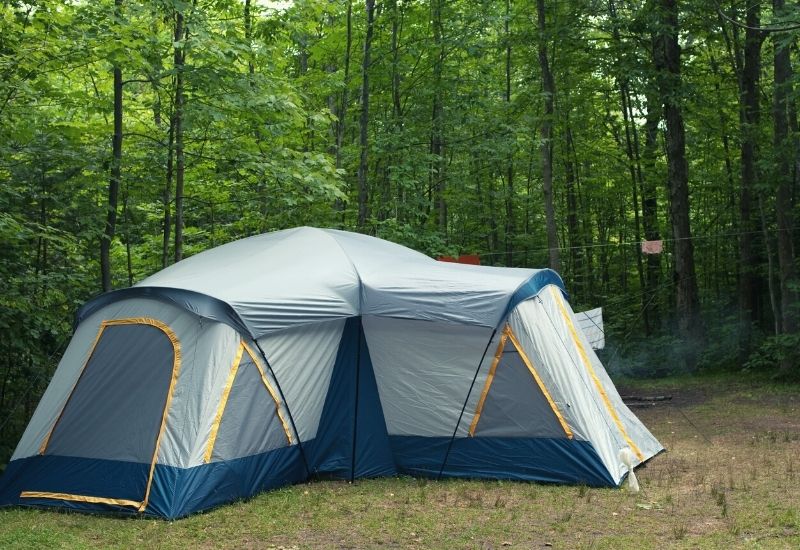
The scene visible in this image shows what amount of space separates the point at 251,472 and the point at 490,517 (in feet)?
6.30

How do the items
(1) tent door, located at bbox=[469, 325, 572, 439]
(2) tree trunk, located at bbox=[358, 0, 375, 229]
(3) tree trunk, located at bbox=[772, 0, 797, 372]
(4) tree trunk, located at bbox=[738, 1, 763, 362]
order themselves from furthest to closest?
(4) tree trunk, located at bbox=[738, 1, 763, 362] → (2) tree trunk, located at bbox=[358, 0, 375, 229] → (3) tree trunk, located at bbox=[772, 0, 797, 372] → (1) tent door, located at bbox=[469, 325, 572, 439]

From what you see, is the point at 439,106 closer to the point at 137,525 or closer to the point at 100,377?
the point at 100,377

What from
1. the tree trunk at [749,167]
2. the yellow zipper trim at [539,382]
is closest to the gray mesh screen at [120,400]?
the yellow zipper trim at [539,382]

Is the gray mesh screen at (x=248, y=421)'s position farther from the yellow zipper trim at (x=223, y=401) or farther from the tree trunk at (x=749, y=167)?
the tree trunk at (x=749, y=167)

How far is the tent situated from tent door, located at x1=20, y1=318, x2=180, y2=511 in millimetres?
11

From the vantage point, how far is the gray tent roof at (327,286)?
270 inches

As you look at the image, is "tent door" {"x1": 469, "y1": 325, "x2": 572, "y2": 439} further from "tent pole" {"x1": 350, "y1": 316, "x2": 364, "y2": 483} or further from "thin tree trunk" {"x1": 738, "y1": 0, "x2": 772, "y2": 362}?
"thin tree trunk" {"x1": 738, "y1": 0, "x2": 772, "y2": 362}

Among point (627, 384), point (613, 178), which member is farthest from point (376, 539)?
point (613, 178)

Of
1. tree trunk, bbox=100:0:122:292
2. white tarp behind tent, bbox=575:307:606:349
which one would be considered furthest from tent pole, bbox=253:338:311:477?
white tarp behind tent, bbox=575:307:606:349

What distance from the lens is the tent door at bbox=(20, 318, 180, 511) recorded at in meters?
6.24

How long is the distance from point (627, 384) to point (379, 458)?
342 inches

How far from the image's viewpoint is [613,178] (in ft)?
69.1

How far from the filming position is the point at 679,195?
15359 millimetres

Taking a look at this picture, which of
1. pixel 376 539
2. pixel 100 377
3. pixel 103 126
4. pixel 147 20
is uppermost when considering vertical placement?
pixel 147 20
